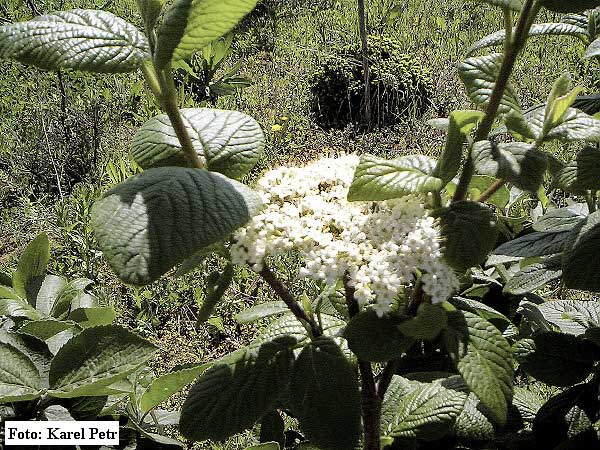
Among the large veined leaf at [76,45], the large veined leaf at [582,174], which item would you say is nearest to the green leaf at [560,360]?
the large veined leaf at [582,174]

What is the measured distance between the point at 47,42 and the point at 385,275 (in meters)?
0.46

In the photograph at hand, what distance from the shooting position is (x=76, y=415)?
107 centimetres

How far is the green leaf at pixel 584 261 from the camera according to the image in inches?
38.9

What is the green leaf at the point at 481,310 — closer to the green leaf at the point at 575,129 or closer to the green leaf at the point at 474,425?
the green leaf at the point at 474,425

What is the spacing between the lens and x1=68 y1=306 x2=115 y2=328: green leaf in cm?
121

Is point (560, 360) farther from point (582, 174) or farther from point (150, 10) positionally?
point (150, 10)

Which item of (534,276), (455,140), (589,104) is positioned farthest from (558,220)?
(455,140)

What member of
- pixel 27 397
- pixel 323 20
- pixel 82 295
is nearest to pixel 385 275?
pixel 27 397

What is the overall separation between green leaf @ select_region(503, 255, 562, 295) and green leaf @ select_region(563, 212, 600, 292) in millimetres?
174

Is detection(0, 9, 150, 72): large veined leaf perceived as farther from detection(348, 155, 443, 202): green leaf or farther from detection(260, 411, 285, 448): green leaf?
detection(260, 411, 285, 448): green leaf

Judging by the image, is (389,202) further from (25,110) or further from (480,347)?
(25,110)

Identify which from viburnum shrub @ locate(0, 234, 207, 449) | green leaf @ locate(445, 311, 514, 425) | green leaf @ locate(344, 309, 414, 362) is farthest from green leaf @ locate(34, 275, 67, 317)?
green leaf @ locate(445, 311, 514, 425)

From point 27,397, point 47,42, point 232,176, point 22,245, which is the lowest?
point 22,245

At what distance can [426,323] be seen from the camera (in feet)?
2.76
